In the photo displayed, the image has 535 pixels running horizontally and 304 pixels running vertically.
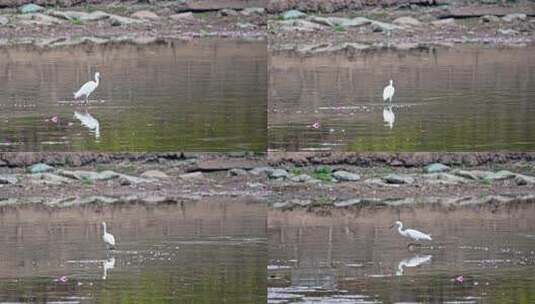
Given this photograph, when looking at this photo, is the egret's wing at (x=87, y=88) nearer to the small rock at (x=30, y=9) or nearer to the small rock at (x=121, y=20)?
the small rock at (x=121, y=20)

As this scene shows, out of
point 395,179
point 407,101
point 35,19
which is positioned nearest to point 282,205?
point 395,179

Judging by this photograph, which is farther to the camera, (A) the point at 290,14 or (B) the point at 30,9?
(B) the point at 30,9

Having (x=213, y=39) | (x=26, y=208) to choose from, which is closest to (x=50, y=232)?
(x=26, y=208)

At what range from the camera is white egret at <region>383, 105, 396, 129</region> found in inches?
260

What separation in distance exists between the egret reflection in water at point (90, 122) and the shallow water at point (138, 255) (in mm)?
412

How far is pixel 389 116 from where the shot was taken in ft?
21.8

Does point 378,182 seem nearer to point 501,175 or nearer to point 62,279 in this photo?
point 501,175

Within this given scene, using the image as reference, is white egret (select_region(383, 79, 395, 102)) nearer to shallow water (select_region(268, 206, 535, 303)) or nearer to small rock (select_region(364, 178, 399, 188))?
small rock (select_region(364, 178, 399, 188))

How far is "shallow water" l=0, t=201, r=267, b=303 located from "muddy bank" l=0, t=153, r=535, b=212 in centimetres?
7

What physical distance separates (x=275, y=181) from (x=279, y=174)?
43mm

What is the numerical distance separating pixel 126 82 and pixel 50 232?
81 cm

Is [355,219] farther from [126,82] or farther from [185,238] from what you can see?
[126,82]

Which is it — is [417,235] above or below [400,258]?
above

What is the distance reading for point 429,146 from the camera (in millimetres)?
6621
